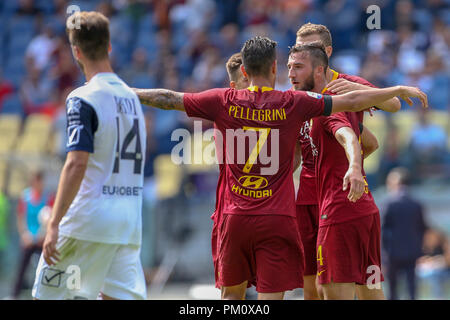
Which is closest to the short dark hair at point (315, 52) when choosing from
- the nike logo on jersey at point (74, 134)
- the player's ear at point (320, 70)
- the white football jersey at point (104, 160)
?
the player's ear at point (320, 70)

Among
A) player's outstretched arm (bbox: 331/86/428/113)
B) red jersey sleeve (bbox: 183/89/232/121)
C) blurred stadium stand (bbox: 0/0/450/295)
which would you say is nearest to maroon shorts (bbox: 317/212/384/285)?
player's outstretched arm (bbox: 331/86/428/113)

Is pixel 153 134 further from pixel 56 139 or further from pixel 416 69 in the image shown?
pixel 416 69

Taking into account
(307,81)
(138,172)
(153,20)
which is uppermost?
(153,20)

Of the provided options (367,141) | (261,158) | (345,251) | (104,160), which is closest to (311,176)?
(367,141)

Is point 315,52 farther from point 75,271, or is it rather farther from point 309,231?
point 75,271

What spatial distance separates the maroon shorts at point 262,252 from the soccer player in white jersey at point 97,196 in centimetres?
75

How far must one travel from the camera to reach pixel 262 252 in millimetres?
5688

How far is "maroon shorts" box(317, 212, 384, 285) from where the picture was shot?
6102mm

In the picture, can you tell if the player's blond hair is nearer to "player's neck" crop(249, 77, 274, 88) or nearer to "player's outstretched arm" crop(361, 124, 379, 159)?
"player's outstretched arm" crop(361, 124, 379, 159)

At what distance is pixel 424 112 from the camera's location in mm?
13398

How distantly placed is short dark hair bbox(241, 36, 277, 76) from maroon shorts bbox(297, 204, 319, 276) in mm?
1452

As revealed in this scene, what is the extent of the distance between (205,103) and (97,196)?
1140mm
